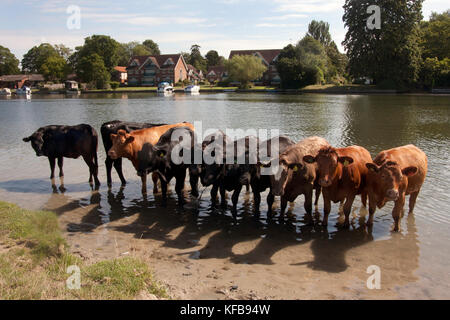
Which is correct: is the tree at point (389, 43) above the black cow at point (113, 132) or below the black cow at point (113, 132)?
above

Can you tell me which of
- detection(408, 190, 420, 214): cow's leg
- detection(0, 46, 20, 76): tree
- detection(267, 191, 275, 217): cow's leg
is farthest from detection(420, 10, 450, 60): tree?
detection(0, 46, 20, 76): tree

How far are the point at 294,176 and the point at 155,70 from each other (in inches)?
4496

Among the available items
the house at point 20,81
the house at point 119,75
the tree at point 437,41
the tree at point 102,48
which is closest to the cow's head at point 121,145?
the tree at point 437,41

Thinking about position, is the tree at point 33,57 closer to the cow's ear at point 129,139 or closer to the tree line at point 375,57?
the tree line at point 375,57

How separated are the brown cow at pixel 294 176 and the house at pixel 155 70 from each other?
110 m

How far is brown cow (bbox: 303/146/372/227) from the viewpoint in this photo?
8.02 m

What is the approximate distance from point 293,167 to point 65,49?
148592 millimetres

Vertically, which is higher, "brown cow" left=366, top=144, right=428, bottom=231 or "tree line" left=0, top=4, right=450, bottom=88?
"tree line" left=0, top=4, right=450, bottom=88

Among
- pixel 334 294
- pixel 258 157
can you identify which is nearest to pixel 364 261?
pixel 334 294

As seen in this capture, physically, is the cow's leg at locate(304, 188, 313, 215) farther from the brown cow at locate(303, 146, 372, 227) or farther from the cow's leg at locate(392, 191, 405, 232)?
the cow's leg at locate(392, 191, 405, 232)

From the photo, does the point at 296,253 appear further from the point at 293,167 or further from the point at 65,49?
the point at 65,49

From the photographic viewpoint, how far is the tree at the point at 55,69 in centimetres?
11494

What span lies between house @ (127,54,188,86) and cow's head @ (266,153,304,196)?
110 m

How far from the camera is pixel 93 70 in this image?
98312 mm
